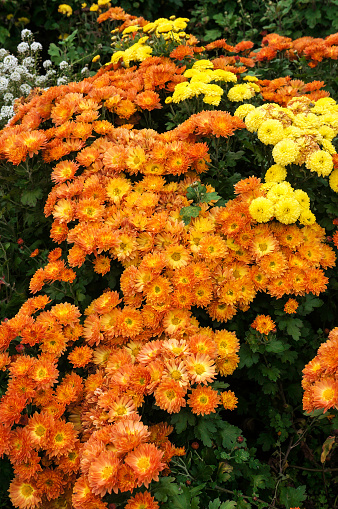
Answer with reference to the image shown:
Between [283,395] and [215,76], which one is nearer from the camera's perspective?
[283,395]

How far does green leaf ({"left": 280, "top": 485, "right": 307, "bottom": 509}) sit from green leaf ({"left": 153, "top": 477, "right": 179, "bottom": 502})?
535 millimetres

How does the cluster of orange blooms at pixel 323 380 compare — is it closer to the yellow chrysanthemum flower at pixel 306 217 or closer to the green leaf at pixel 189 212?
the yellow chrysanthemum flower at pixel 306 217

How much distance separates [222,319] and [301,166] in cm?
89

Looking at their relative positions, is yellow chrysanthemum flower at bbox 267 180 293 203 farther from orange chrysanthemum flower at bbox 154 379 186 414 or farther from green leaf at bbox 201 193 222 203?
orange chrysanthemum flower at bbox 154 379 186 414

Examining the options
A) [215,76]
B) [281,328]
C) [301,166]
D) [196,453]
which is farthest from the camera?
[215,76]

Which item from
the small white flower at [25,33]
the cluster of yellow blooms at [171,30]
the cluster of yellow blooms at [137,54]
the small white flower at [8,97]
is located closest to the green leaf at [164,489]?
the cluster of yellow blooms at [137,54]

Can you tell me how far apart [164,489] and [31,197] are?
167 centimetres

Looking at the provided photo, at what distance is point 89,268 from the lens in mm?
2402

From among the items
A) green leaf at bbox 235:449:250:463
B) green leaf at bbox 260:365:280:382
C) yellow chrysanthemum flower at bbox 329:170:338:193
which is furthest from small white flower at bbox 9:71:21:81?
green leaf at bbox 235:449:250:463

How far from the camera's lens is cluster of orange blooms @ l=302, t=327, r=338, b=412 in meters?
1.55

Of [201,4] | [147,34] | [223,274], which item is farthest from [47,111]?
[201,4]

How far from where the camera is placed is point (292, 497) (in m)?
1.86

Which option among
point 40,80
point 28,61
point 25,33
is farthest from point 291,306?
point 25,33

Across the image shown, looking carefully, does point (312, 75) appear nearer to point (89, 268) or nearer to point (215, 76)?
point (215, 76)
